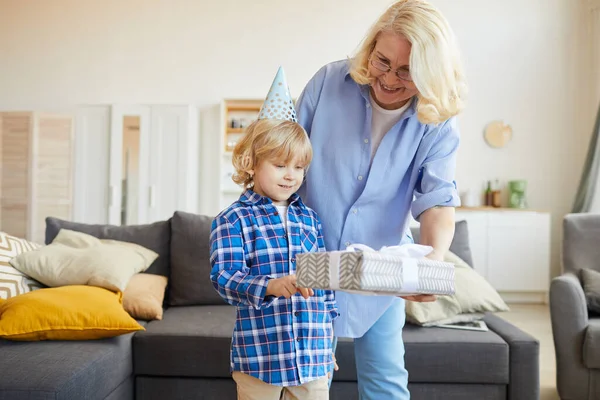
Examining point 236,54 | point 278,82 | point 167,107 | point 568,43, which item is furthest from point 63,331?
point 568,43

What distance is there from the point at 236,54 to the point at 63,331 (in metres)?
5.00

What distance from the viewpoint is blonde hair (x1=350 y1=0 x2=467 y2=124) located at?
1.42 metres

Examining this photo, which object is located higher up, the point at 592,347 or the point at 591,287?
the point at 591,287

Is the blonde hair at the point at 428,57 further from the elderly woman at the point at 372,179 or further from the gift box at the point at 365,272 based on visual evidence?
the gift box at the point at 365,272

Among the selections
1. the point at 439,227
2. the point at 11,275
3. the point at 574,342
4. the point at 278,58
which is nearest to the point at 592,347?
the point at 574,342

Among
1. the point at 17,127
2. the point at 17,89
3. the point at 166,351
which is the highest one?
the point at 17,89

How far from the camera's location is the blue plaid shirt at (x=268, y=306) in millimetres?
1464

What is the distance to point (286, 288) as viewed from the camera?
4.31 ft

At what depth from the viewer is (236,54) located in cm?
692

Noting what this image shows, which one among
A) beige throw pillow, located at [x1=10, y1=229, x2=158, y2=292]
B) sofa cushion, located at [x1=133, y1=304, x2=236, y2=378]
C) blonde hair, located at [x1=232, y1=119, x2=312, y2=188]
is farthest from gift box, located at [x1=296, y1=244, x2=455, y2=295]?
beige throw pillow, located at [x1=10, y1=229, x2=158, y2=292]

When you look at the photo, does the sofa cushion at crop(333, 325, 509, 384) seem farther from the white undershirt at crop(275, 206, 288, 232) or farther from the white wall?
the white wall

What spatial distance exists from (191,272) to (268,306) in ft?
5.64

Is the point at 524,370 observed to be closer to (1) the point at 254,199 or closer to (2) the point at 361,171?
(2) the point at 361,171

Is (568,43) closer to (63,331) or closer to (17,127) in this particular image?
(17,127)
